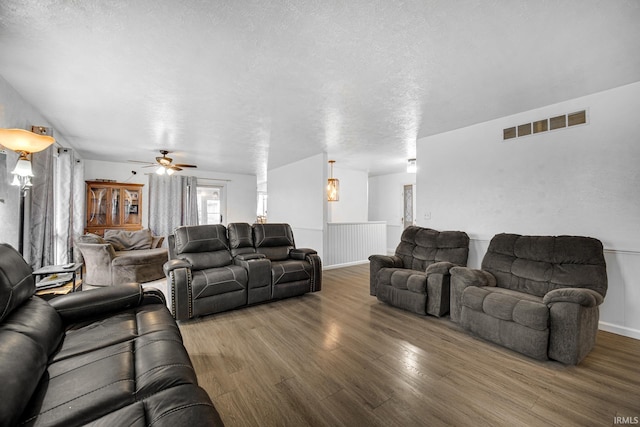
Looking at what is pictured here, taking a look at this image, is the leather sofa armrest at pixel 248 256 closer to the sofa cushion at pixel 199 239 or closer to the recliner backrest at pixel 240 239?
the recliner backrest at pixel 240 239

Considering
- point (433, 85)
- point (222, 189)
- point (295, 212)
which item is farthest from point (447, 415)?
point (222, 189)

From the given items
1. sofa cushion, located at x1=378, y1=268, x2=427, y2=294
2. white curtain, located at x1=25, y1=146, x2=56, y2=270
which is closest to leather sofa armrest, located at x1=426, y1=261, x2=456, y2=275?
sofa cushion, located at x1=378, y1=268, x2=427, y2=294

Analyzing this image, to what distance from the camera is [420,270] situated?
11.8 ft

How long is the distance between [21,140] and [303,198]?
4565 millimetres

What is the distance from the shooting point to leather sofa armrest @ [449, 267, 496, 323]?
2723 millimetres

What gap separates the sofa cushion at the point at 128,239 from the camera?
17.1 ft

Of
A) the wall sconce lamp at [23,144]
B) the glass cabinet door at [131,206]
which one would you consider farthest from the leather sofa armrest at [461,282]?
the glass cabinet door at [131,206]

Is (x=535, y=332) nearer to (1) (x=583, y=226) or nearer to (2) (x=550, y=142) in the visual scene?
(1) (x=583, y=226)

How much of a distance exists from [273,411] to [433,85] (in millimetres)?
3054

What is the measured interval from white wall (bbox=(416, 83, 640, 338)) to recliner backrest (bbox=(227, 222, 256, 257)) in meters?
3.00

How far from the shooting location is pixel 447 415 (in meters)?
1.60

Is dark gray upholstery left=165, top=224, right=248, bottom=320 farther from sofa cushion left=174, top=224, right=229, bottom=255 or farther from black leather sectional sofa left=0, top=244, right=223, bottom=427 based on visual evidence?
black leather sectional sofa left=0, top=244, right=223, bottom=427

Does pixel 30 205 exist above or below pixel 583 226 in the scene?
above

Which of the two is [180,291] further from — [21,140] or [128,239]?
[128,239]
